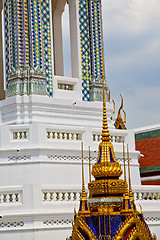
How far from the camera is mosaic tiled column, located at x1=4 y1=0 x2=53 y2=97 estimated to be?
13.8 m

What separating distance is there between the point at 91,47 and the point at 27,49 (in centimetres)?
193

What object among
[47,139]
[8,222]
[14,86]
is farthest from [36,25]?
[8,222]

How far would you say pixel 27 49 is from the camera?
45.8 ft

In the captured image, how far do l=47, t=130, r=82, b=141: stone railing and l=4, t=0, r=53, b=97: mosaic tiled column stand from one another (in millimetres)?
1296

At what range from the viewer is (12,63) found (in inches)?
552

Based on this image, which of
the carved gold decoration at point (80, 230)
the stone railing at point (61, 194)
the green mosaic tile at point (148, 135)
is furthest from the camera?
the green mosaic tile at point (148, 135)

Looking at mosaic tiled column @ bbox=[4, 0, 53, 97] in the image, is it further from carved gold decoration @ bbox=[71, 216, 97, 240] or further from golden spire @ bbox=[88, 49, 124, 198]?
carved gold decoration @ bbox=[71, 216, 97, 240]

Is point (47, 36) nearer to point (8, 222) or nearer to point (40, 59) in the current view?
point (40, 59)

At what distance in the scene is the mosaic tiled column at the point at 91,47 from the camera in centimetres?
1480

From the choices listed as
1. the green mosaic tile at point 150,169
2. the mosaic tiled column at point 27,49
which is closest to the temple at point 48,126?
the mosaic tiled column at point 27,49

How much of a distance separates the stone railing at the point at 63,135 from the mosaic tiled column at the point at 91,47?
5.49 ft

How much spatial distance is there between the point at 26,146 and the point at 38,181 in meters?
0.85

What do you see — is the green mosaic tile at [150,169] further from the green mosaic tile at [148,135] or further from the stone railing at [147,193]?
the stone railing at [147,193]

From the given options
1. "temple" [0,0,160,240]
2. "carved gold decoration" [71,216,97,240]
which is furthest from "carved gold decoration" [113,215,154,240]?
"temple" [0,0,160,240]
